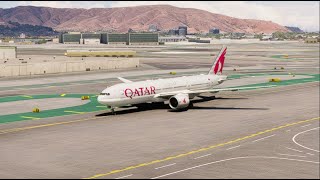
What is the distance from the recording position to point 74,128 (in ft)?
164

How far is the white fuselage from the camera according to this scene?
183 feet

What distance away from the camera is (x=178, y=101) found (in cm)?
5941

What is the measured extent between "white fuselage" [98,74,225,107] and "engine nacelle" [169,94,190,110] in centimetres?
177

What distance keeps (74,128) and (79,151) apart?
10945 mm

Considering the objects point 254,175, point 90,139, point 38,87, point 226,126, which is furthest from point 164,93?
point 38,87

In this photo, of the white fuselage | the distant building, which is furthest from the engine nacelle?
the distant building

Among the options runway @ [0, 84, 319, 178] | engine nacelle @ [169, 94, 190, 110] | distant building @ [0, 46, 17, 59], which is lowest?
runway @ [0, 84, 319, 178]

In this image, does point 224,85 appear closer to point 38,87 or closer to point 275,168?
point 38,87

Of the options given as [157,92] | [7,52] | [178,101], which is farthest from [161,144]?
[7,52]

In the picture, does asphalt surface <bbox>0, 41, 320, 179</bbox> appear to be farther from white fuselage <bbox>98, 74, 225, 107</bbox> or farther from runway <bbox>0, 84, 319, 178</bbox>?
white fuselage <bbox>98, 74, 225, 107</bbox>

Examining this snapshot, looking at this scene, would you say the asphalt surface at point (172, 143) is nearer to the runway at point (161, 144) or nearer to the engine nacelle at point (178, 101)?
the runway at point (161, 144)

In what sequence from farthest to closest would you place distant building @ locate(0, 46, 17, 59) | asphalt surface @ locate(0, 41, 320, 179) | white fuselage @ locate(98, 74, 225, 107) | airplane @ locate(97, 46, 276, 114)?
1. distant building @ locate(0, 46, 17, 59)
2. airplane @ locate(97, 46, 276, 114)
3. white fuselage @ locate(98, 74, 225, 107)
4. asphalt surface @ locate(0, 41, 320, 179)

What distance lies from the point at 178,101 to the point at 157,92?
307 centimetres

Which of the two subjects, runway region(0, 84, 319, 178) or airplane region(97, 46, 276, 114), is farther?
airplane region(97, 46, 276, 114)
